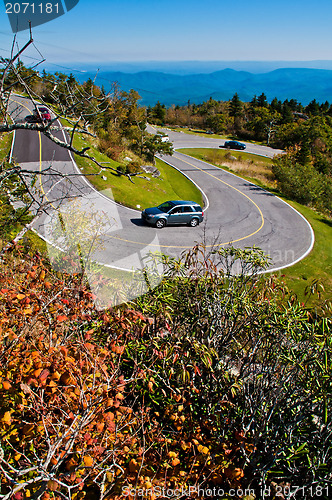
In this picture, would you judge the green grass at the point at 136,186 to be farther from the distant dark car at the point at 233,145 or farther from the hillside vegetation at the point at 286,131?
the distant dark car at the point at 233,145

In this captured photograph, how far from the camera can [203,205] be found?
28797mm

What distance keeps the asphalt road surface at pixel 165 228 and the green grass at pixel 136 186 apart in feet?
2.33

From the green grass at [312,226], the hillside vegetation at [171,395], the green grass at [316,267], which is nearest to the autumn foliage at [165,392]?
the hillside vegetation at [171,395]

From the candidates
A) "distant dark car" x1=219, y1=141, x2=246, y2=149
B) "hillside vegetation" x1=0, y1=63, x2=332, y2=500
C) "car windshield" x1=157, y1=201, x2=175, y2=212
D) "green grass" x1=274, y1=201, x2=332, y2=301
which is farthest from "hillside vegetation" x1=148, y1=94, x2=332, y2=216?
"hillside vegetation" x1=0, y1=63, x2=332, y2=500

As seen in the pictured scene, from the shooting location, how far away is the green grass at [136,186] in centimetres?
2456

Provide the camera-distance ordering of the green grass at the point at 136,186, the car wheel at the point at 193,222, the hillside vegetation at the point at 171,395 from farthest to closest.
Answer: the green grass at the point at 136,186, the car wheel at the point at 193,222, the hillside vegetation at the point at 171,395

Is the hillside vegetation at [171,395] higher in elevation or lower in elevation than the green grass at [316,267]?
higher

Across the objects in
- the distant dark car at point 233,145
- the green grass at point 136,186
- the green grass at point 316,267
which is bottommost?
the green grass at point 316,267

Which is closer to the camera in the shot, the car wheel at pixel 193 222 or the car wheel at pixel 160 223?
the car wheel at pixel 160 223

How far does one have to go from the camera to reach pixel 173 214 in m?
21.5

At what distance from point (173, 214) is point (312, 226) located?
45.5ft

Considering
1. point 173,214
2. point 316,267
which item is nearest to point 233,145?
point 173,214

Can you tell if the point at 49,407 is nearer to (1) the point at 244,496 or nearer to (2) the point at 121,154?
(1) the point at 244,496

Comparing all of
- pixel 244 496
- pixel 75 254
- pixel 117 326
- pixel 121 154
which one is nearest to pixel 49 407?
pixel 117 326
